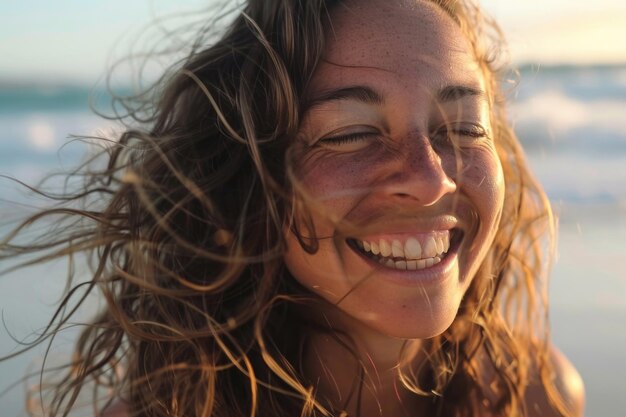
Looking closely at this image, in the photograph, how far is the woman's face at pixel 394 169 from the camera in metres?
2.26

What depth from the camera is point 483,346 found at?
10.0ft

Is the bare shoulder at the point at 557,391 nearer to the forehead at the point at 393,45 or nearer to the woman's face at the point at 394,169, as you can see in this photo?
the woman's face at the point at 394,169

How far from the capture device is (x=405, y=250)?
2.33 meters

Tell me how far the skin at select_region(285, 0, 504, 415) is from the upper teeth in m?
0.02

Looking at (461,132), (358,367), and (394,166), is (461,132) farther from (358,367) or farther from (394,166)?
(358,367)

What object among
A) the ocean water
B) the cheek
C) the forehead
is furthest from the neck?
the ocean water

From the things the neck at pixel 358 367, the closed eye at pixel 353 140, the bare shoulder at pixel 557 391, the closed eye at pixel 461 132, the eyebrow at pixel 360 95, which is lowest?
the bare shoulder at pixel 557 391

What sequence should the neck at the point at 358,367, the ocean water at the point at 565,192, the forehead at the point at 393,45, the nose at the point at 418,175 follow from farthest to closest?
the ocean water at the point at 565,192 < the neck at the point at 358,367 < the forehead at the point at 393,45 < the nose at the point at 418,175

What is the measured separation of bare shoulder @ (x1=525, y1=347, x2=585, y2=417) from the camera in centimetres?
306

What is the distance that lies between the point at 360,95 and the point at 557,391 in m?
1.59

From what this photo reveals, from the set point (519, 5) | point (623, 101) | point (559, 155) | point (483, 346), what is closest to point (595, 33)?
point (623, 101)

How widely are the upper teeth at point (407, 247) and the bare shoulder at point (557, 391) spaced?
104cm

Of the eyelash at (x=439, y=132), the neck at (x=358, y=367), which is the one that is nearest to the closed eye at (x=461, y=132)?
the eyelash at (x=439, y=132)

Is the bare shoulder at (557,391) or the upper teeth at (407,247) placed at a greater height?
the upper teeth at (407,247)
